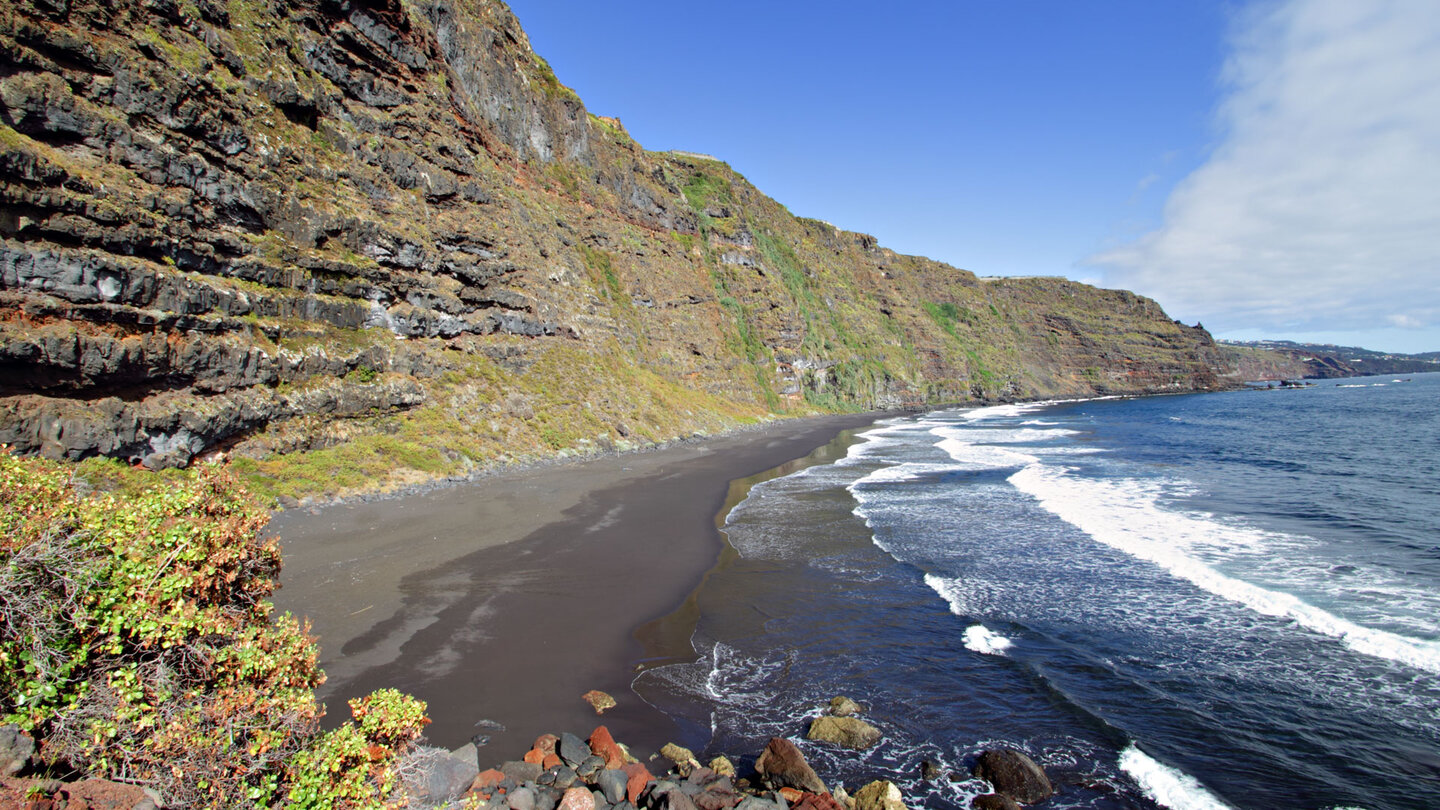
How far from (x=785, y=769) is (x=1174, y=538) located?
55.8ft

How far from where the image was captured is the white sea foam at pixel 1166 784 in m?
7.26

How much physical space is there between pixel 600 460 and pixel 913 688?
980 inches

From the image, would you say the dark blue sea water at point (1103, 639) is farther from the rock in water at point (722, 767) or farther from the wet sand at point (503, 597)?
the wet sand at point (503, 597)

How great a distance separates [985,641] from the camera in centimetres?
1159

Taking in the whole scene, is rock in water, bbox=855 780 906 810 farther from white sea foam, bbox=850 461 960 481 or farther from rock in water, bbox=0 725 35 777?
white sea foam, bbox=850 461 960 481

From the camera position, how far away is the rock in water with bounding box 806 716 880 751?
839 cm

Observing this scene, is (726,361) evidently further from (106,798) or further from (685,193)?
(106,798)

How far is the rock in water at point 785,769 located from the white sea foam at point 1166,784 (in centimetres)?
424

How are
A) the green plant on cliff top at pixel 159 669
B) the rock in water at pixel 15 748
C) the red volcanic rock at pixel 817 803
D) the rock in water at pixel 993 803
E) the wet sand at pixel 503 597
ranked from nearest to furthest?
the rock in water at pixel 15 748 < the green plant on cliff top at pixel 159 669 < the red volcanic rock at pixel 817 803 < the rock in water at pixel 993 803 < the wet sand at pixel 503 597

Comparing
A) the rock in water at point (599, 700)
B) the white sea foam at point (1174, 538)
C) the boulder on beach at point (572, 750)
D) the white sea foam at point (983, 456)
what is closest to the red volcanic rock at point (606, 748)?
the boulder on beach at point (572, 750)

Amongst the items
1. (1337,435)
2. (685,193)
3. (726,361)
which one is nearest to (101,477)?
(726,361)

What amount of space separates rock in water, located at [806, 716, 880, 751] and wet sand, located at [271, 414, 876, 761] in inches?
87.5

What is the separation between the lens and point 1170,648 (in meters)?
11.2

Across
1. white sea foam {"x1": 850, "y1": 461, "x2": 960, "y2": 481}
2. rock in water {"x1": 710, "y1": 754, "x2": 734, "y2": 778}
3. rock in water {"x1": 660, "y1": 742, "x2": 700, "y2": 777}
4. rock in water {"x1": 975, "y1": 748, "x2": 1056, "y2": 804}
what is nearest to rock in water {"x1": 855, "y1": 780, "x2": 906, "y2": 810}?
rock in water {"x1": 975, "y1": 748, "x2": 1056, "y2": 804}
